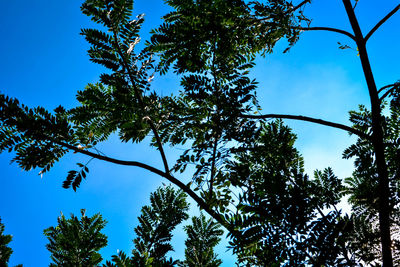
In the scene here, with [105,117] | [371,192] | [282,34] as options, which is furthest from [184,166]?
[282,34]

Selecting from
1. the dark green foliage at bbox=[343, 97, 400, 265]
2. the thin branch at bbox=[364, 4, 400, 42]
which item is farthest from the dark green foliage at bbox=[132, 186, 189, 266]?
the thin branch at bbox=[364, 4, 400, 42]

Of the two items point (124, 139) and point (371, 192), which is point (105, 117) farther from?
point (371, 192)

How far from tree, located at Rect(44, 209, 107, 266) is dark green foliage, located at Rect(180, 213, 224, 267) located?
1.63 meters

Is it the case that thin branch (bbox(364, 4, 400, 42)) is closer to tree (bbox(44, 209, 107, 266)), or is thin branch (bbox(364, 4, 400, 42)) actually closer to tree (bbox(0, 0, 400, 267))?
tree (bbox(0, 0, 400, 267))

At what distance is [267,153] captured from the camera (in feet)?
7.98

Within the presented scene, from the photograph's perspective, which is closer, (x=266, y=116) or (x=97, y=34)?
(x=97, y=34)

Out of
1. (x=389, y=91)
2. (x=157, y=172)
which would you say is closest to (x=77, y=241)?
(x=157, y=172)

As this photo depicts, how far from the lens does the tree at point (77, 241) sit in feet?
13.8

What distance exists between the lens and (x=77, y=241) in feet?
14.5

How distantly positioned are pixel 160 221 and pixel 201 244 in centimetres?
150

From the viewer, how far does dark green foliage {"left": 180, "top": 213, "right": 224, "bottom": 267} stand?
443 cm

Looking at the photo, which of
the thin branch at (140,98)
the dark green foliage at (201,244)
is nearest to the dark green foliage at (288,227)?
the thin branch at (140,98)

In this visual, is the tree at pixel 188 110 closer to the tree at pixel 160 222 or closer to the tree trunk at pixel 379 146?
the tree trunk at pixel 379 146

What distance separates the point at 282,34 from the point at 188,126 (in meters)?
2.01
